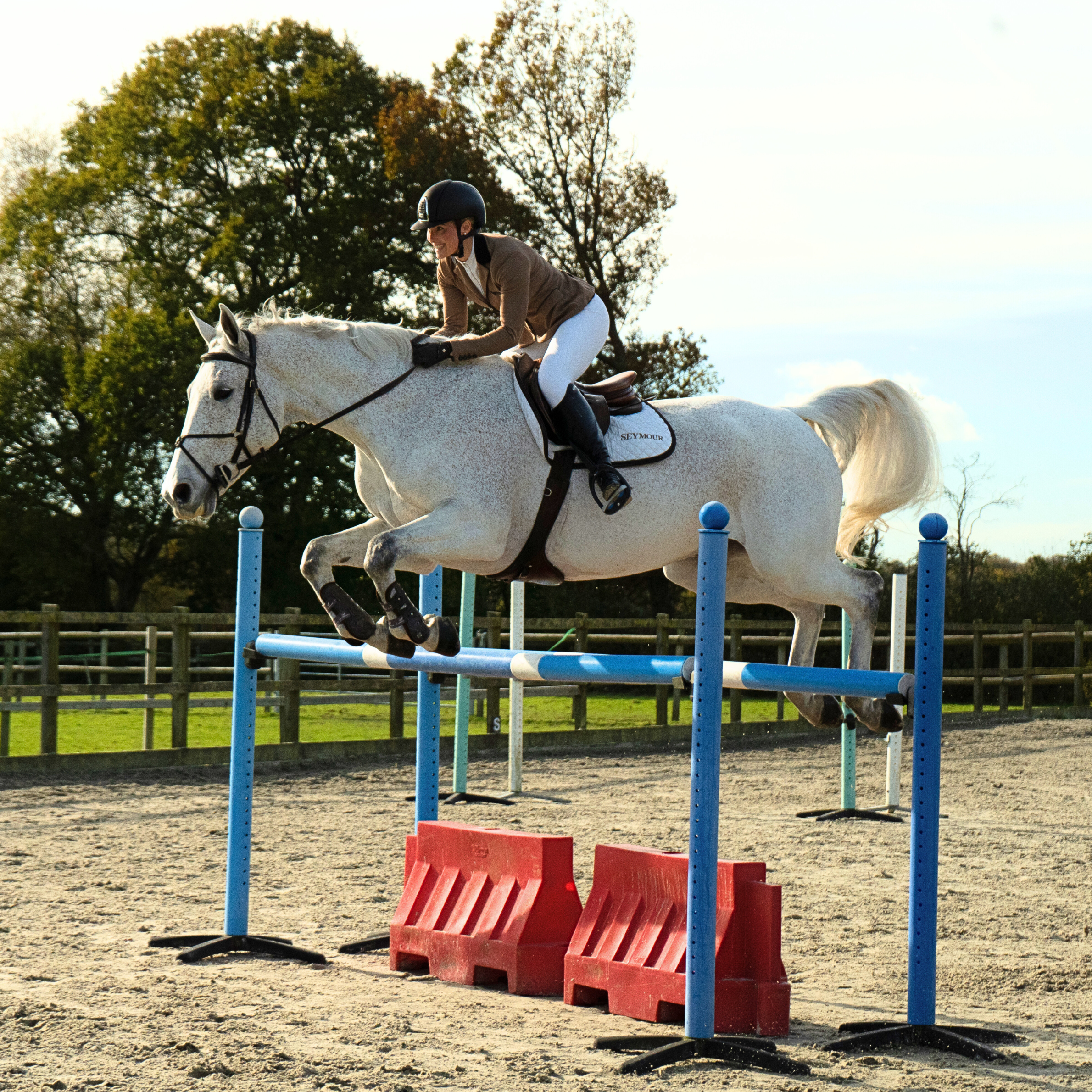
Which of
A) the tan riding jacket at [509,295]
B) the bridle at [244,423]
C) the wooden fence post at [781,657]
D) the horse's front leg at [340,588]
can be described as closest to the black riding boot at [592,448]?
the tan riding jacket at [509,295]

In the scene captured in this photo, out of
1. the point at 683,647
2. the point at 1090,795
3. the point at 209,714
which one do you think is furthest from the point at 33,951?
the point at 209,714

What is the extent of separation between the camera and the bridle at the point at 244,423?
3.92m

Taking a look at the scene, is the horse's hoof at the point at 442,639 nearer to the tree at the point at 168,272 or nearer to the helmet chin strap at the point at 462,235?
the helmet chin strap at the point at 462,235

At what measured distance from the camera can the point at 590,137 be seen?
717 inches

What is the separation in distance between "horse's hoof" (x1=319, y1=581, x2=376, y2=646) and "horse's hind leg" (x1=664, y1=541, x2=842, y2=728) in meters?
1.12

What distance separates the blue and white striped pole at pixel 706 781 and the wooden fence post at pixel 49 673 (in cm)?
802

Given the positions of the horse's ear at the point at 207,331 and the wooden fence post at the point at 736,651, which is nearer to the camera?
the horse's ear at the point at 207,331

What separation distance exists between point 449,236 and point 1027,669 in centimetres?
1603

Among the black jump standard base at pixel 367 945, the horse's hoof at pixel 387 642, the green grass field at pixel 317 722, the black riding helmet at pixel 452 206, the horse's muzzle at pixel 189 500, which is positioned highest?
the black riding helmet at pixel 452 206

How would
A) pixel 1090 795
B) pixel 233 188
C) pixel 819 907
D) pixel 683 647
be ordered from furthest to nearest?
pixel 233 188 → pixel 683 647 → pixel 1090 795 → pixel 819 907

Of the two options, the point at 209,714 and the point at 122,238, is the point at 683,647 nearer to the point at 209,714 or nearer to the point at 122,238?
the point at 209,714

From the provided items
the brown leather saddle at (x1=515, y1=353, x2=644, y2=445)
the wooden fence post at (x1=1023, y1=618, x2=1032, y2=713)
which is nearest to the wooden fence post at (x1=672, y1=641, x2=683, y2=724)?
the wooden fence post at (x1=1023, y1=618, x2=1032, y2=713)

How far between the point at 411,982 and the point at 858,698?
176 centimetres

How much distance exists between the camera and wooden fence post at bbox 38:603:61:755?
34.0 feet
